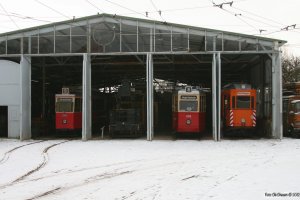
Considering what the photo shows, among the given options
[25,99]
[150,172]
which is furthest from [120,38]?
[150,172]

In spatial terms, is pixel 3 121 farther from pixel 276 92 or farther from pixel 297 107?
pixel 297 107

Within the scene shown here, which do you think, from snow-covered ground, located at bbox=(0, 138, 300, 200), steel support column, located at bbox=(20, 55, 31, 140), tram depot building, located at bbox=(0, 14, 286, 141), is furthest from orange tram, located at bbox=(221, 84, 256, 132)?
steel support column, located at bbox=(20, 55, 31, 140)

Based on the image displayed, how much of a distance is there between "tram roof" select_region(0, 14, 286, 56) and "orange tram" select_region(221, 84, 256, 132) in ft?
8.12

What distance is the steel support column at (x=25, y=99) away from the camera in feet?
96.4

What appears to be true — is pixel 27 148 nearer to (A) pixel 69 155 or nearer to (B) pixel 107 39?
(A) pixel 69 155

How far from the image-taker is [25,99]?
98.2 feet

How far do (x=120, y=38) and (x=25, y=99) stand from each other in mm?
6873

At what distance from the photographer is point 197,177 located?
13680mm

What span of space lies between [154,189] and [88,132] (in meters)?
17.9

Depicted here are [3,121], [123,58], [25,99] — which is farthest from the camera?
[123,58]

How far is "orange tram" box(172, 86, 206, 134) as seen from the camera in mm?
29109

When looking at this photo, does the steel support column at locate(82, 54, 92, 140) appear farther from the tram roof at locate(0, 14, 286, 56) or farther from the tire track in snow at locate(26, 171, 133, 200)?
the tire track in snow at locate(26, 171, 133, 200)

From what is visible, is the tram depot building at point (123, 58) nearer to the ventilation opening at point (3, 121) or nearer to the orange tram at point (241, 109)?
the ventilation opening at point (3, 121)

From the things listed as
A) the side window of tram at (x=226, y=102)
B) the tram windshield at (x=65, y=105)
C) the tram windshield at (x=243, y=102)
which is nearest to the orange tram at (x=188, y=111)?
the side window of tram at (x=226, y=102)
